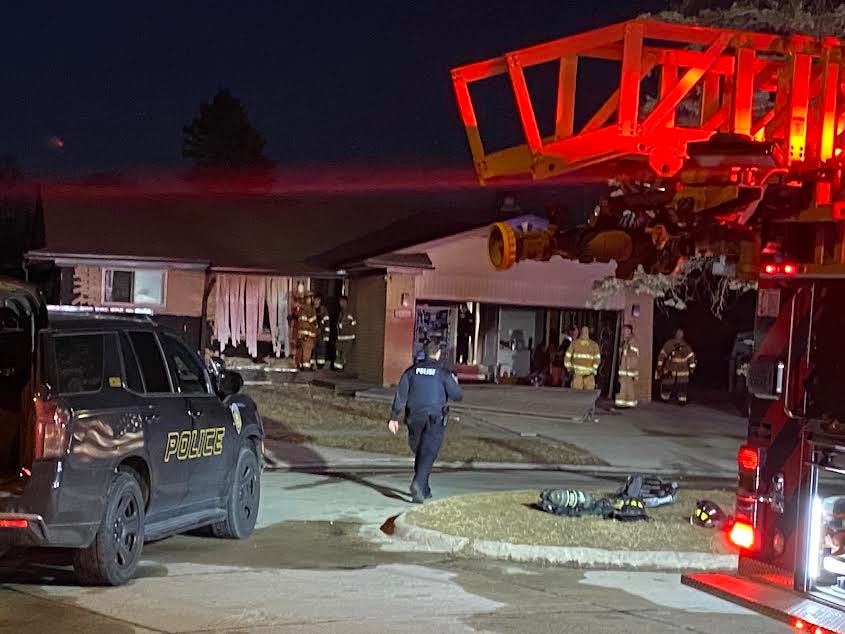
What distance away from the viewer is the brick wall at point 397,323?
1031 inches

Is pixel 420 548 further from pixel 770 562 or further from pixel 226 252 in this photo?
pixel 226 252

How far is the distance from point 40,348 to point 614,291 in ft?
60.5

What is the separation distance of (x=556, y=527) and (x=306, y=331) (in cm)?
1806

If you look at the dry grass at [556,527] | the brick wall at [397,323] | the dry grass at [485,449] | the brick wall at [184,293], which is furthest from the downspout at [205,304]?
the dry grass at [556,527]

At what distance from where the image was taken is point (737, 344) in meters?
32.5

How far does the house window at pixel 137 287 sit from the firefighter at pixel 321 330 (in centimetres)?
349

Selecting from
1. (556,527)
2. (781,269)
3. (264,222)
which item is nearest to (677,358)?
(264,222)

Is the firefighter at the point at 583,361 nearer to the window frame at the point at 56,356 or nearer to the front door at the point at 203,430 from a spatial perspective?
the front door at the point at 203,430

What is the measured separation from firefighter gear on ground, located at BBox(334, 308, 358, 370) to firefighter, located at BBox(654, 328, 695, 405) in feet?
22.6

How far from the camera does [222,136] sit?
7362 centimetres

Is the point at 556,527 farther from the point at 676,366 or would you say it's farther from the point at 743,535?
the point at 676,366

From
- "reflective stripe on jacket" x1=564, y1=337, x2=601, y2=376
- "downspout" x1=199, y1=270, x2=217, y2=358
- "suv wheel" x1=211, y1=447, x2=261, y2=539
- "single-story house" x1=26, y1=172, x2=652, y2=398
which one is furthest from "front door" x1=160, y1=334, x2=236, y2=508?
"downspout" x1=199, y1=270, x2=217, y2=358

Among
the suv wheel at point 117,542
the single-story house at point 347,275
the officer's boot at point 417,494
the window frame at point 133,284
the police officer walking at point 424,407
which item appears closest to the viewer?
the suv wheel at point 117,542

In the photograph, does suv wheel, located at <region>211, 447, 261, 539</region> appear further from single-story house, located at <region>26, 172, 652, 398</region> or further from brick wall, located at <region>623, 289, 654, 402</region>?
brick wall, located at <region>623, 289, 654, 402</region>
